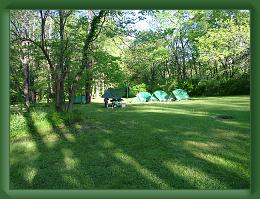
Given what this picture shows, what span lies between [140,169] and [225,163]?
135 centimetres

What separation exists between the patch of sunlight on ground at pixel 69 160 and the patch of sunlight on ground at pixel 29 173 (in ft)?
1.65

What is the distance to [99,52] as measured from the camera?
1097 centimetres

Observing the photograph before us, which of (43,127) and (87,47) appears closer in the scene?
(43,127)

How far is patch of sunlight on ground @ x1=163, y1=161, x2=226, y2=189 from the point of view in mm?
4566

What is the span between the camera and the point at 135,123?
33.8ft

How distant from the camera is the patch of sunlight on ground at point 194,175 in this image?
4.57 metres

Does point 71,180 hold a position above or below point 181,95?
below

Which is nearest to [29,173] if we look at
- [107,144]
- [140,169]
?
[140,169]

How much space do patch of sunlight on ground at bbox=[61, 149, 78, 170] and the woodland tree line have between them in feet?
7.07

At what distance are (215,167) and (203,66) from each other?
2451cm

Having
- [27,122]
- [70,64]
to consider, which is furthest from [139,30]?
[27,122]
